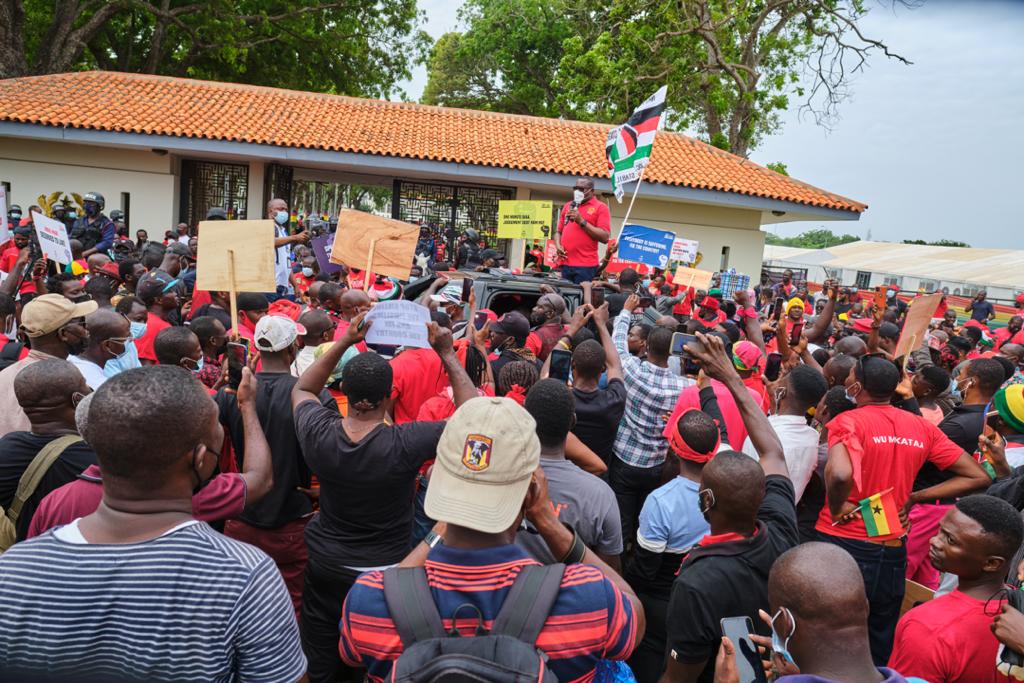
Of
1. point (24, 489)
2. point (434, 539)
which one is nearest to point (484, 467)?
point (434, 539)

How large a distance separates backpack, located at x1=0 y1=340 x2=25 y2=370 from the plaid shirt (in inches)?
146

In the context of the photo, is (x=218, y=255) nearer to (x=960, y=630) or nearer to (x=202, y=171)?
(x=960, y=630)

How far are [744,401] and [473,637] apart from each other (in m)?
1.78

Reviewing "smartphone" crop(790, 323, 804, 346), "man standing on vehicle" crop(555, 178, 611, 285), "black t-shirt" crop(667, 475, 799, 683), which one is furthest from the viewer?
"man standing on vehicle" crop(555, 178, 611, 285)

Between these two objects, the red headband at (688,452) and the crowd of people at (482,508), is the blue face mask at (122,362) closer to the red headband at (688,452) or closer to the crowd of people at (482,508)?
the crowd of people at (482,508)

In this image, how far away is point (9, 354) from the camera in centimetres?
458

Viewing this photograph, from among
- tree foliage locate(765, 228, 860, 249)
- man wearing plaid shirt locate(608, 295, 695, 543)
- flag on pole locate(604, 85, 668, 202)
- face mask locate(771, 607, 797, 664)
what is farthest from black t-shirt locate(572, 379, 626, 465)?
tree foliage locate(765, 228, 860, 249)

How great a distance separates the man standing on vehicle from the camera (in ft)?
28.2

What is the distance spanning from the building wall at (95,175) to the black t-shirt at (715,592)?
2050 cm

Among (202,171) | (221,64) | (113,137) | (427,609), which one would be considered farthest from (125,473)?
(221,64)

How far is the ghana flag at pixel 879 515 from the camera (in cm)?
362

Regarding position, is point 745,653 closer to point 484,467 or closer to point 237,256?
point 484,467

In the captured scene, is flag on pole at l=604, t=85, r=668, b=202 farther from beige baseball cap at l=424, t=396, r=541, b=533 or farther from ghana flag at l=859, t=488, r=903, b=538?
beige baseball cap at l=424, t=396, r=541, b=533

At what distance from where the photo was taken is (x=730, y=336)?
6.35m
